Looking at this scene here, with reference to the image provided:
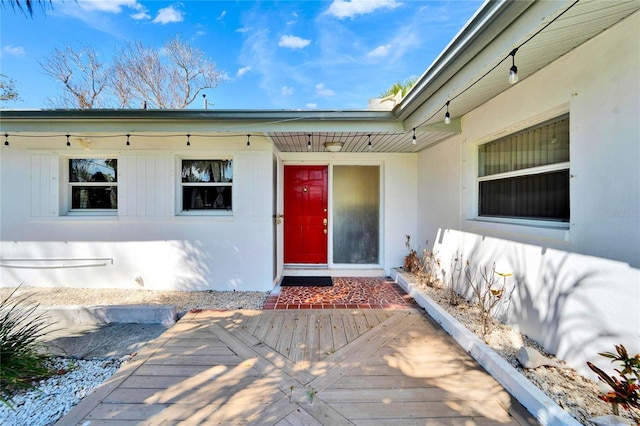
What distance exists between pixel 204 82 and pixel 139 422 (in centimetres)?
1255

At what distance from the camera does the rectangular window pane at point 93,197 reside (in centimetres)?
475

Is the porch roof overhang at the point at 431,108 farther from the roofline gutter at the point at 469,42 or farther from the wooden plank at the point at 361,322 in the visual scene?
the wooden plank at the point at 361,322

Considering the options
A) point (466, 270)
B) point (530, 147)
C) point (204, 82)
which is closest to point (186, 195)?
point (466, 270)

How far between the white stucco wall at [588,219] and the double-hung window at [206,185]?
403 cm

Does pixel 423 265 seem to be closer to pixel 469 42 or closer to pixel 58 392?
pixel 469 42

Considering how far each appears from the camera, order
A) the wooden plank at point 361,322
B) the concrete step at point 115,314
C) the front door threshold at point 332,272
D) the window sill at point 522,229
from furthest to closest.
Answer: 1. the front door threshold at point 332,272
2. the concrete step at point 115,314
3. the wooden plank at point 361,322
4. the window sill at point 522,229

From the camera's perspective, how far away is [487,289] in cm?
331

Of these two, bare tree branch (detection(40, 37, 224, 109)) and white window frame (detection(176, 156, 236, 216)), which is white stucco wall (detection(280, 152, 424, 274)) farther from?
bare tree branch (detection(40, 37, 224, 109))

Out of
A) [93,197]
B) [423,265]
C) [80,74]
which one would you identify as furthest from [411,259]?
[80,74]

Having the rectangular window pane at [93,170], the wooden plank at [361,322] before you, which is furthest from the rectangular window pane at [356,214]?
the rectangular window pane at [93,170]

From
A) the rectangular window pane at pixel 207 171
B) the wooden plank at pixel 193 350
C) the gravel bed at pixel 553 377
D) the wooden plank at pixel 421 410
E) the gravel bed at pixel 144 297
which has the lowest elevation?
the wooden plank at pixel 421 410

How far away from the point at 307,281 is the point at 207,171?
267cm

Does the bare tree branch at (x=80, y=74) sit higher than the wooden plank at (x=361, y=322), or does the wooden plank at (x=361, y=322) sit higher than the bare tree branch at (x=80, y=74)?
the bare tree branch at (x=80, y=74)

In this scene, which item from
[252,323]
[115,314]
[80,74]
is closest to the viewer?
[252,323]
